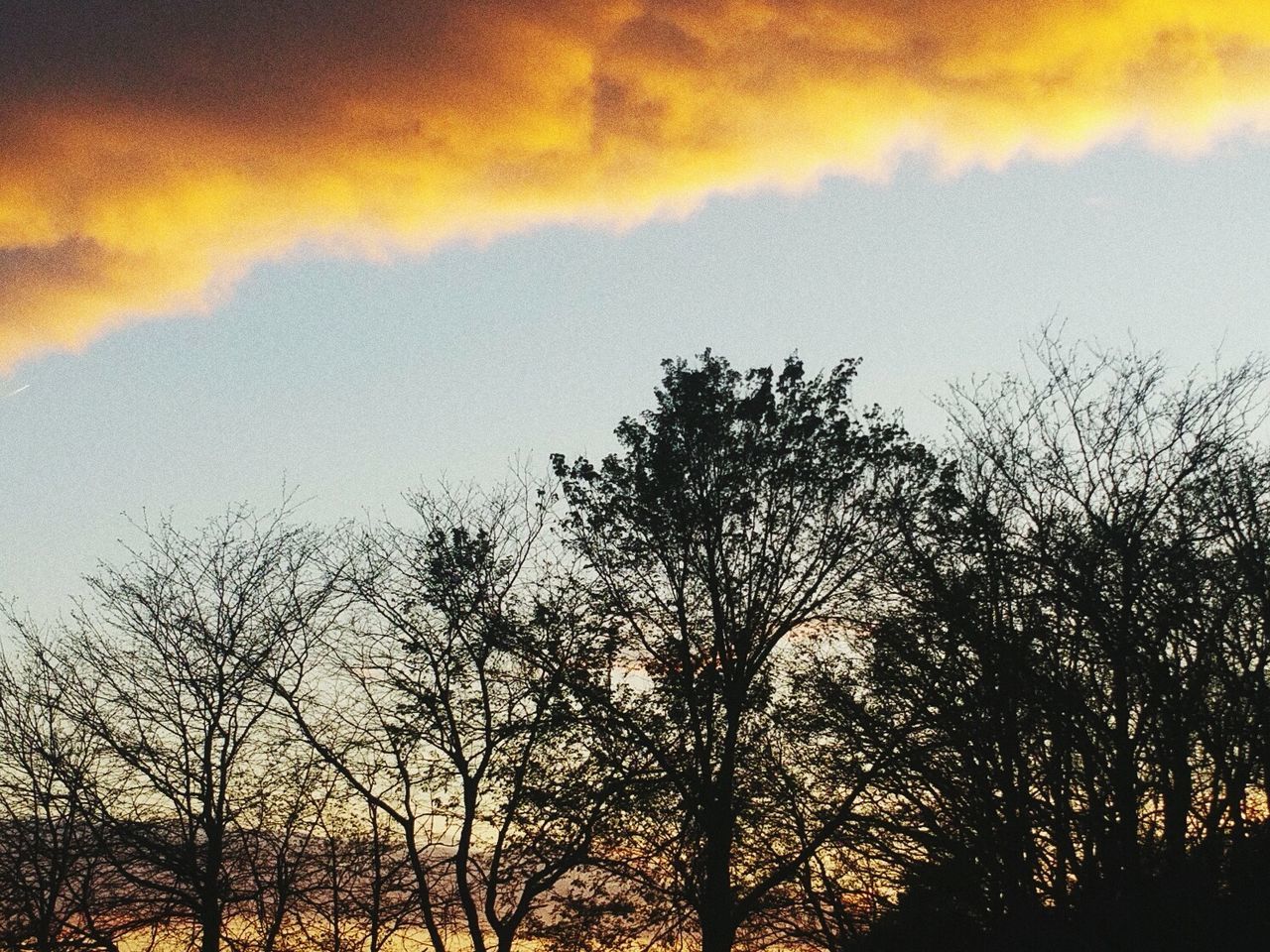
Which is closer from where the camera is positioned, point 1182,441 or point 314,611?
point 1182,441

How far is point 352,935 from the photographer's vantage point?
2402 cm

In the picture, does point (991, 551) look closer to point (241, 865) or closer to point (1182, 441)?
point (1182, 441)

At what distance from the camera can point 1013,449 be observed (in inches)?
780

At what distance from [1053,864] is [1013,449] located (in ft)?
24.9

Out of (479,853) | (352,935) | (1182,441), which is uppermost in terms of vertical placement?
(1182,441)

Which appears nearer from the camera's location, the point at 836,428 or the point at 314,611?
the point at 836,428

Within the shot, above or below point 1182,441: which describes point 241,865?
below

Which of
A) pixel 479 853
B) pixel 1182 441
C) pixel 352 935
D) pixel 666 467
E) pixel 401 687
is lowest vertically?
pixel 352 935

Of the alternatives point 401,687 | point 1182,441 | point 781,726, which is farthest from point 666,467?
point 1182,441

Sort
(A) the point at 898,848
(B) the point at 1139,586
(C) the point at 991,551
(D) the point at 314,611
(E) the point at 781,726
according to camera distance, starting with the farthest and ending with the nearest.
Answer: (D) the point at 314,611
(E) the point at 781,726
(A) the point at 898,848
(C) the point at 991,551
(B) the point at 1139,586

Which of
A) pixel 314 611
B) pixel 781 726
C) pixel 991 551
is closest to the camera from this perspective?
pixel 991 551

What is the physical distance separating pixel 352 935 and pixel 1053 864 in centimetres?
1600

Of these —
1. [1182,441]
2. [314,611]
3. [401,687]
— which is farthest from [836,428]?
[314,611]

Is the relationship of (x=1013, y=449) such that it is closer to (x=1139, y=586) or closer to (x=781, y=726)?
(x=1139, y=586)
